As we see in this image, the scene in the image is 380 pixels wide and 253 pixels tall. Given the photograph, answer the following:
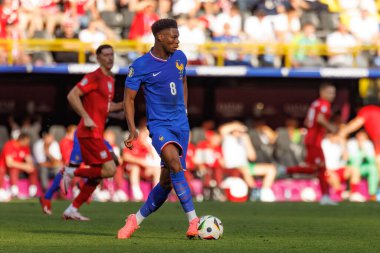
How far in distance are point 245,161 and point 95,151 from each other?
33.1 feet

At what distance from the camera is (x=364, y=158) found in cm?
2550

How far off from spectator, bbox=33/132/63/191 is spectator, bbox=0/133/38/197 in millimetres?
216

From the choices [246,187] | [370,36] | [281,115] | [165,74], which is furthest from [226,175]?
[165,74]

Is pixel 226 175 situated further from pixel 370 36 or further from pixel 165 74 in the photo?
pixel 165 74

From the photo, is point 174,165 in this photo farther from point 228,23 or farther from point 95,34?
point 228,23

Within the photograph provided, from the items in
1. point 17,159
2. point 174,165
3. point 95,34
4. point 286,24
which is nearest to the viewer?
point 174,165

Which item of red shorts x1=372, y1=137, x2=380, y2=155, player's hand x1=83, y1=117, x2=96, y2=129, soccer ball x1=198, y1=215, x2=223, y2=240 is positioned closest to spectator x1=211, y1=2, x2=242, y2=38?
red shorts x1=372, y1=137, x2=380, y2=155

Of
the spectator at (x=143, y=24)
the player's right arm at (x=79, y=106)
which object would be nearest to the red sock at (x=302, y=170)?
the spectator at (x=143, y=24)

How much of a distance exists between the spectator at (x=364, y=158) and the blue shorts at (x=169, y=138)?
14.8 meters

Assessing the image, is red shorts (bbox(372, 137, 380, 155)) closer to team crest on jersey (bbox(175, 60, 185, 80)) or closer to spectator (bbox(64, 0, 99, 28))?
spectator (bbox(64, 0, 99, 28))

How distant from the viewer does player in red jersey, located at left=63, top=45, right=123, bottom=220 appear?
571 inches

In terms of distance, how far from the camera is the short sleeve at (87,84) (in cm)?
1462

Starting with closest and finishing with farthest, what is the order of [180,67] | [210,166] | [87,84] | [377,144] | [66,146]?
[180,67], [87,84], [66,146], [210,166], [377,144]

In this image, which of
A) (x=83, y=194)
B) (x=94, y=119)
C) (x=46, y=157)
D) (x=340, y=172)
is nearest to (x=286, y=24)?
(x=340, y=172)
